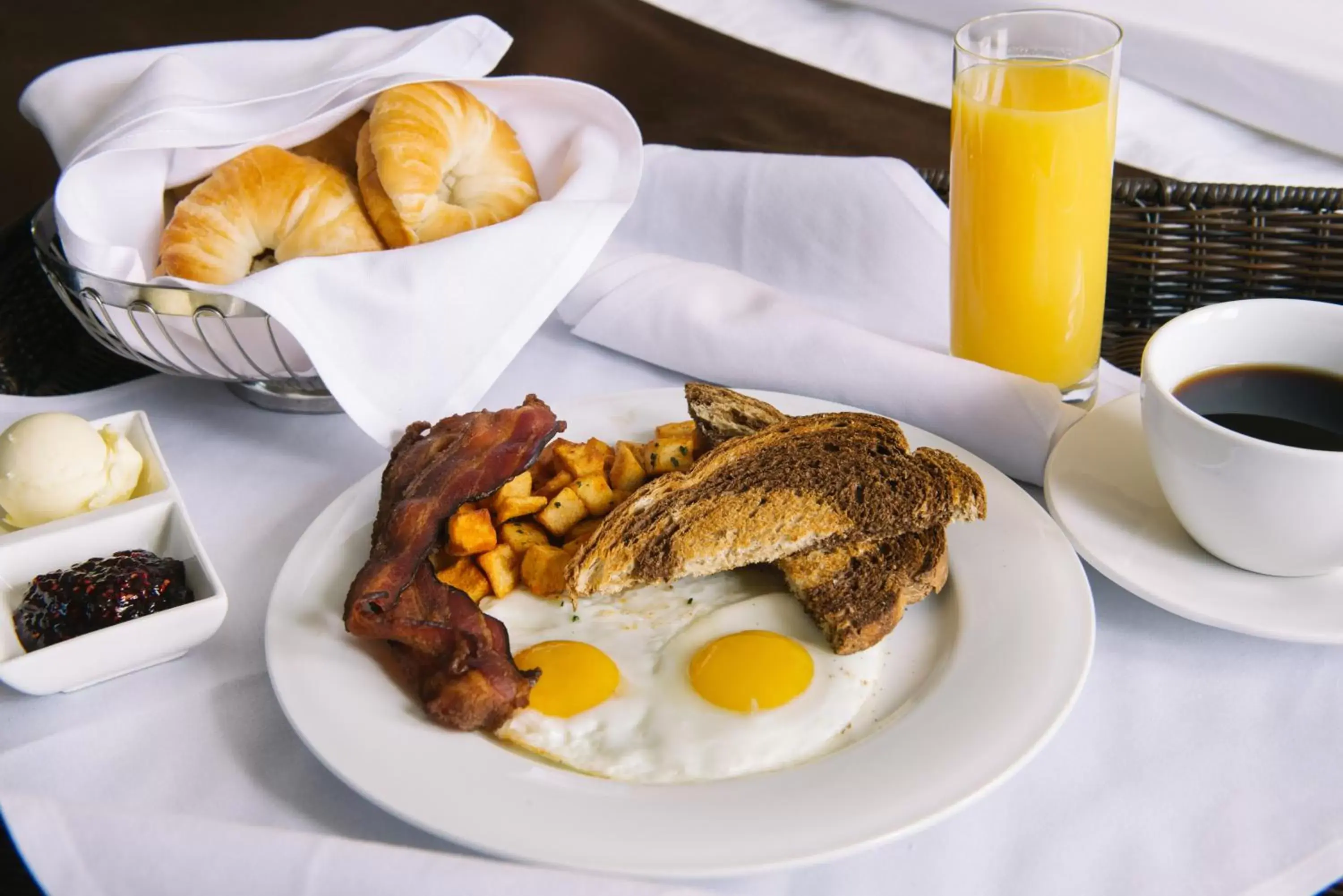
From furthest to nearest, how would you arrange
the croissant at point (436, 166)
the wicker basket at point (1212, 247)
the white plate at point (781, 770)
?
1. the wicker basket at point (1212, 247)
2. the croissant at point (436, 166)
3. the white plate at point (781, 770)

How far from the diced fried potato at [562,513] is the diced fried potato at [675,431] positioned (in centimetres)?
14

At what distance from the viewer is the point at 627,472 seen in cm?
133

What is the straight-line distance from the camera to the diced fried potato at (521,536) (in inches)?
48.8

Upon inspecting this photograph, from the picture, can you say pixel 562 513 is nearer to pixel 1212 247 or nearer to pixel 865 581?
pixel 865 581

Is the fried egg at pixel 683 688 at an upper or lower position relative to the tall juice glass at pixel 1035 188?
lower

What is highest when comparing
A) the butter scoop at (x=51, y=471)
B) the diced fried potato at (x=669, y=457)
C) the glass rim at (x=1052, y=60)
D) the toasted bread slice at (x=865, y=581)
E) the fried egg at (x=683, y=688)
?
the glass rim at (x=1052, y=60)

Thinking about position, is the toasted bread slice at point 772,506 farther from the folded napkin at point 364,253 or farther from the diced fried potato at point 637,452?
the folded napkin at point 364,253

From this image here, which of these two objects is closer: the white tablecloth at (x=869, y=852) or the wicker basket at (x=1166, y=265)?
the white tablecloth at (x=869, y=852)

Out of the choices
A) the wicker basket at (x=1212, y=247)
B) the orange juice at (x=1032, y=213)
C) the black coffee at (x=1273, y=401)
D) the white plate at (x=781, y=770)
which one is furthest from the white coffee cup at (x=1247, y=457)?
the wicker basket at (x=1212, y=247)

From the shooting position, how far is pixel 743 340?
5.24 ft

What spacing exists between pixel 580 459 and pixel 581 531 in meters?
0.08

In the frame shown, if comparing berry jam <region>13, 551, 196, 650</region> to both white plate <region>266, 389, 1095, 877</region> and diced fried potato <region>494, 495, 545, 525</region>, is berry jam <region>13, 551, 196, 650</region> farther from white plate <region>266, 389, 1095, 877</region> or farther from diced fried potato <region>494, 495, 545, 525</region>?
diced fried potato <region>494, 495, 545, 525</region>

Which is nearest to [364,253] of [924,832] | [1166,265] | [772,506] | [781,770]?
[772,506]

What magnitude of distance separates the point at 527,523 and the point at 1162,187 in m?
1.00
